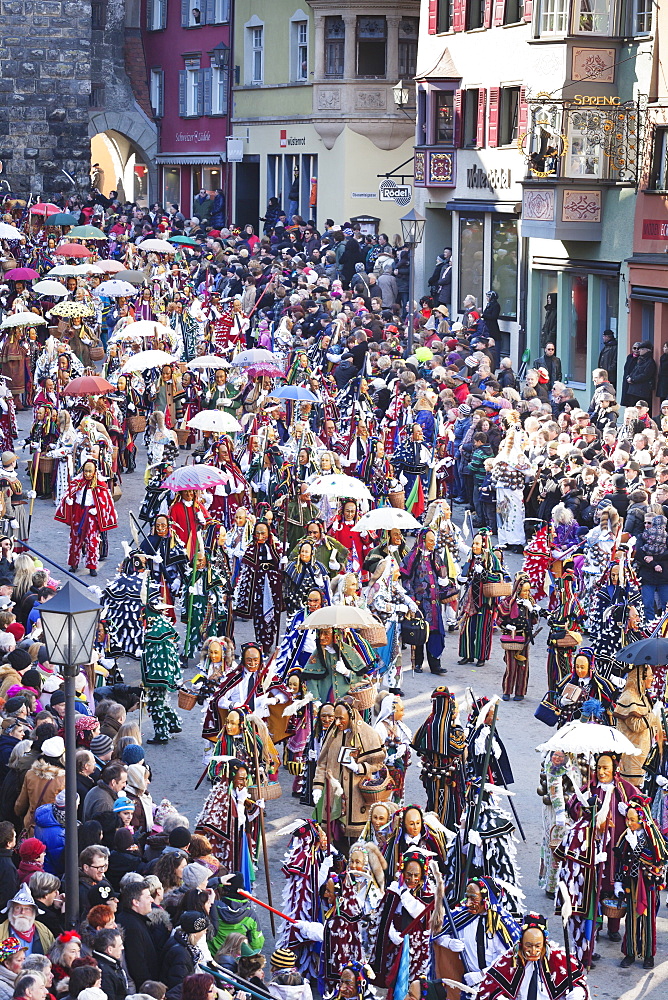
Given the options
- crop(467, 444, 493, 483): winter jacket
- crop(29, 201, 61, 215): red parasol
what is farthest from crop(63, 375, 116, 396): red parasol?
crop(29, 201, 61, 215): red parasol

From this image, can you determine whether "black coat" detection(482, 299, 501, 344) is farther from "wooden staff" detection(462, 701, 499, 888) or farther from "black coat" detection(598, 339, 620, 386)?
"wooden staff" detection(462, 701, 499, 888)

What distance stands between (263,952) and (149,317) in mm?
19711

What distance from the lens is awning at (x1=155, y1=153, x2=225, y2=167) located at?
5347 cm

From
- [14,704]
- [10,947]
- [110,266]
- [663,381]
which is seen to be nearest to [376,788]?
[14,704]

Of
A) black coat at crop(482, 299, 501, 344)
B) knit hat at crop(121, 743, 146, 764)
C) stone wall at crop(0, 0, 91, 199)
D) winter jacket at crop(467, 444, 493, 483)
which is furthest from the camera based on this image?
stone wall at crop(0, 0, 91, 199)

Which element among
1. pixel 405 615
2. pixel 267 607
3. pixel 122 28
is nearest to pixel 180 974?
pixel 405 615

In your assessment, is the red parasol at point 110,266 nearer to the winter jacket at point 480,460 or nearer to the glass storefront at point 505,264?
the glass storefront at point 505,264

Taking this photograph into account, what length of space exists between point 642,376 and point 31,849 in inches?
626

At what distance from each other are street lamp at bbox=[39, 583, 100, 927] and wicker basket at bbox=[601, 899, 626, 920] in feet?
11.8

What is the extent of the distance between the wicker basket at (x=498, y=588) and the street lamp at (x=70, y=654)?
6946 mm

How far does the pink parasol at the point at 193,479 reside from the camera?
18.1 metres

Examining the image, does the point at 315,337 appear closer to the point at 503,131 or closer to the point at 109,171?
the point at 503,131

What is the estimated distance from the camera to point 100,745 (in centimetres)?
1265

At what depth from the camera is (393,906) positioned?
10984 millimetres
